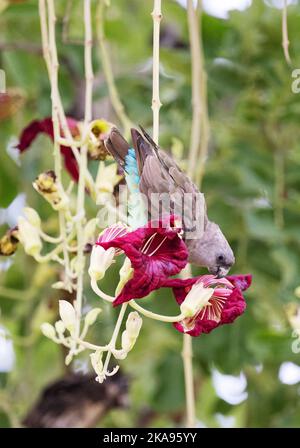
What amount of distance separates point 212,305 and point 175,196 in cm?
22

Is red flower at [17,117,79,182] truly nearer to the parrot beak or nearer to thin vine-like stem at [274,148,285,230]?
the parrot beak

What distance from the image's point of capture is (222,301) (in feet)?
3.73

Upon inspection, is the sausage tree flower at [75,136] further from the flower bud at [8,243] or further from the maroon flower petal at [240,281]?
the maroon flower petal at [240,281]

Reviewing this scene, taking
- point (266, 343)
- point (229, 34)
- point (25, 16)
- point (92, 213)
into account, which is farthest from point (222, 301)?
point (25, 16)

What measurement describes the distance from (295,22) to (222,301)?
1142 millimetres

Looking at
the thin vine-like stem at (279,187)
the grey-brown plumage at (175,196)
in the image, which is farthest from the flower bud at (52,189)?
the thin vine-like stem at (279,187)

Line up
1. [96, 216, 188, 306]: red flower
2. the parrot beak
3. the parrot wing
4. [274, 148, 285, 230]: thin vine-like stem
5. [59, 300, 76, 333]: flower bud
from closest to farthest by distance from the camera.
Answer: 1. [96, 216, 188, 306]: red flower
2. [59, 300, 76, 333]: flower bud
3. the parrot wing
4. the parrot beak
5. [274, 148, 285, 230]: thin vine-like stem

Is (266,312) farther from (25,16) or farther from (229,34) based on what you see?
(25,16)

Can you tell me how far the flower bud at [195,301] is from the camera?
110cm

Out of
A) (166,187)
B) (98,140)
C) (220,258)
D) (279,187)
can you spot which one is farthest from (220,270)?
(279,187)

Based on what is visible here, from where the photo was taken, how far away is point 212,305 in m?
1.14

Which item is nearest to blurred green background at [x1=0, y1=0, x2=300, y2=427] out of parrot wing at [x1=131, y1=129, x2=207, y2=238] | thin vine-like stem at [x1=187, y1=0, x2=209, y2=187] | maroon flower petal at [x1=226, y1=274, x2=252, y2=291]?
thin vine-like stem at [x1=187, y1=0, x2=209, y2=187]

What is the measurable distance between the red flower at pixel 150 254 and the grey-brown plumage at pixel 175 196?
0.18m

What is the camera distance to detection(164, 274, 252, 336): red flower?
112 centimetres
